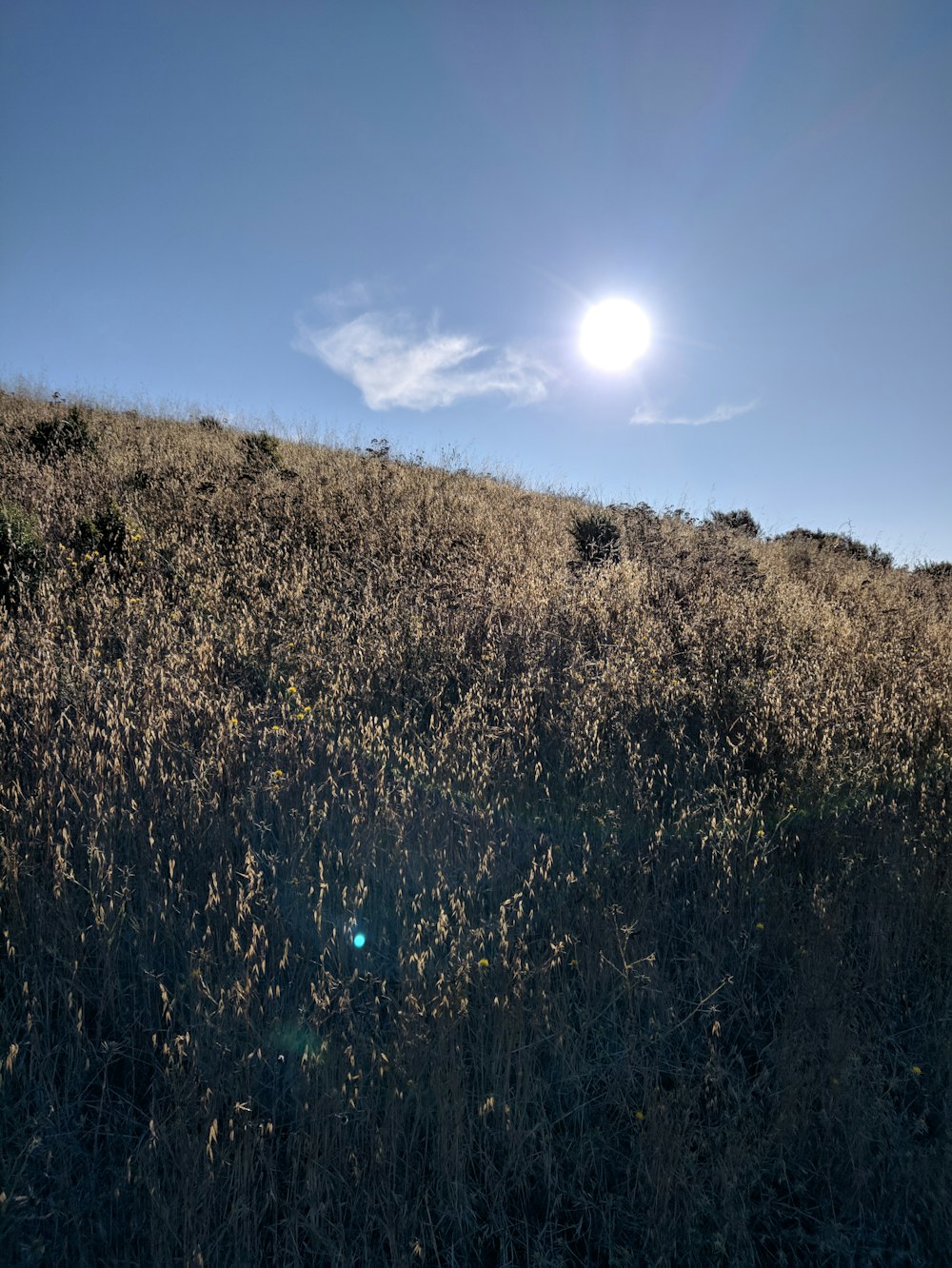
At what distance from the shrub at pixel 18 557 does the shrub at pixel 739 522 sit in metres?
11.1

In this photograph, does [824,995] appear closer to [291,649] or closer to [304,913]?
[304,913]

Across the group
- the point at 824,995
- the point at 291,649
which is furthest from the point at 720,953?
the point at 291,649

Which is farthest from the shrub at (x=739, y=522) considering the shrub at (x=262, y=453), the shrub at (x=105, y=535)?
the shrub at (x=105, y=535)

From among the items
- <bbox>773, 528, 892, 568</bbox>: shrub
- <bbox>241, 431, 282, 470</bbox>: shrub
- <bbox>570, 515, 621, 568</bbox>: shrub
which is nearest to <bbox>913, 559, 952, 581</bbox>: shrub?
<bbox>773, 528, 892, 568</bbox>: shrub

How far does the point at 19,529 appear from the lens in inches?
216

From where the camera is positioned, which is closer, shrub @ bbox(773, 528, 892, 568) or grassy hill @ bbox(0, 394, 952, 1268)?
grassy hill @ bbox(0, 394, 952, 1268)

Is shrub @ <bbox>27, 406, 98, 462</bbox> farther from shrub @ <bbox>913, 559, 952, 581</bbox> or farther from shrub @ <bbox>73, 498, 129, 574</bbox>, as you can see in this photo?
shrub @ <bbox>913, 559, 952, 581</bbox>

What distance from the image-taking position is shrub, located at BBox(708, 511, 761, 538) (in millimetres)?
13707

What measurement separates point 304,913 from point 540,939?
896mm

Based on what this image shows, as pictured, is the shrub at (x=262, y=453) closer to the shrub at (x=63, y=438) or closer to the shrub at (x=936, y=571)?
the shrub at (x=63, y=438)

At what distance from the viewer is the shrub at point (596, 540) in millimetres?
8319

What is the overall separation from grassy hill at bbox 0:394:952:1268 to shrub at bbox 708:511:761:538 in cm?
887

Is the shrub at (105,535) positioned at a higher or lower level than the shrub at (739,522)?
lower

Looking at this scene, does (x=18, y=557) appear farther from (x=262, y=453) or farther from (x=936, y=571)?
(x=936, y=571)
